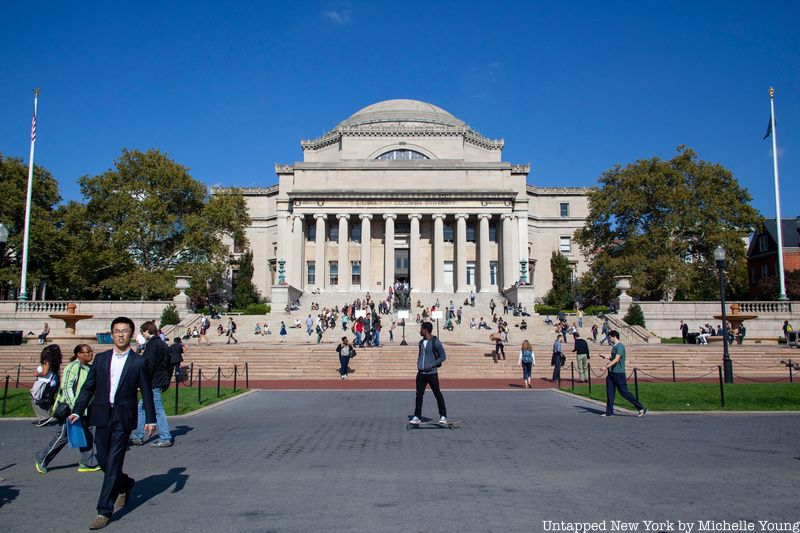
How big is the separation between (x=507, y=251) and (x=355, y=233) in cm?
1707

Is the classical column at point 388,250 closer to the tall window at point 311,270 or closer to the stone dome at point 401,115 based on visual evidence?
the tall window at point 311,270

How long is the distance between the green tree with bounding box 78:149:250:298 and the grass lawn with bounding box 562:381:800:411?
40.4 meters

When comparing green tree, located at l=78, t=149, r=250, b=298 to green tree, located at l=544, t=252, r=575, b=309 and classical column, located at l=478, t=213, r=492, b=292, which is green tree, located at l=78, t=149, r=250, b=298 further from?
green tree, located at l=544, t=252, r=575, b=309

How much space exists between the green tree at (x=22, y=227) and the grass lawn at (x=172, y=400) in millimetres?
32166

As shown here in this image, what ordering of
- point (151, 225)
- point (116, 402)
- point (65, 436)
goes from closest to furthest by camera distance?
point (116, 402)
point (65, 436)
point (151, 225)

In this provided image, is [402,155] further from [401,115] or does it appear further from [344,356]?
[344,356]

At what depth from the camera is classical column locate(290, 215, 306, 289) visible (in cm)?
6406

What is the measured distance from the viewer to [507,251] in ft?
212

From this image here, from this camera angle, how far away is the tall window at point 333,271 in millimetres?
67250

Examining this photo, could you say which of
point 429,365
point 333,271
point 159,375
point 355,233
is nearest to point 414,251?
point 355,233

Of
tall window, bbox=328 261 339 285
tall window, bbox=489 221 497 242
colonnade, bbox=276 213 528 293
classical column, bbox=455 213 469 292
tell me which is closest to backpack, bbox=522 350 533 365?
colonnade, bbox=276 213 528 293

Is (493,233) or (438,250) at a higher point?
(493,233)

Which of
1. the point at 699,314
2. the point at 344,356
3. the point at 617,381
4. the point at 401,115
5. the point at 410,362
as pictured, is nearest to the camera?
the point at 617,381

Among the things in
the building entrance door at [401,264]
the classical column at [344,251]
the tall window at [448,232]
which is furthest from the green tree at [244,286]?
the tall window at [448,232]
